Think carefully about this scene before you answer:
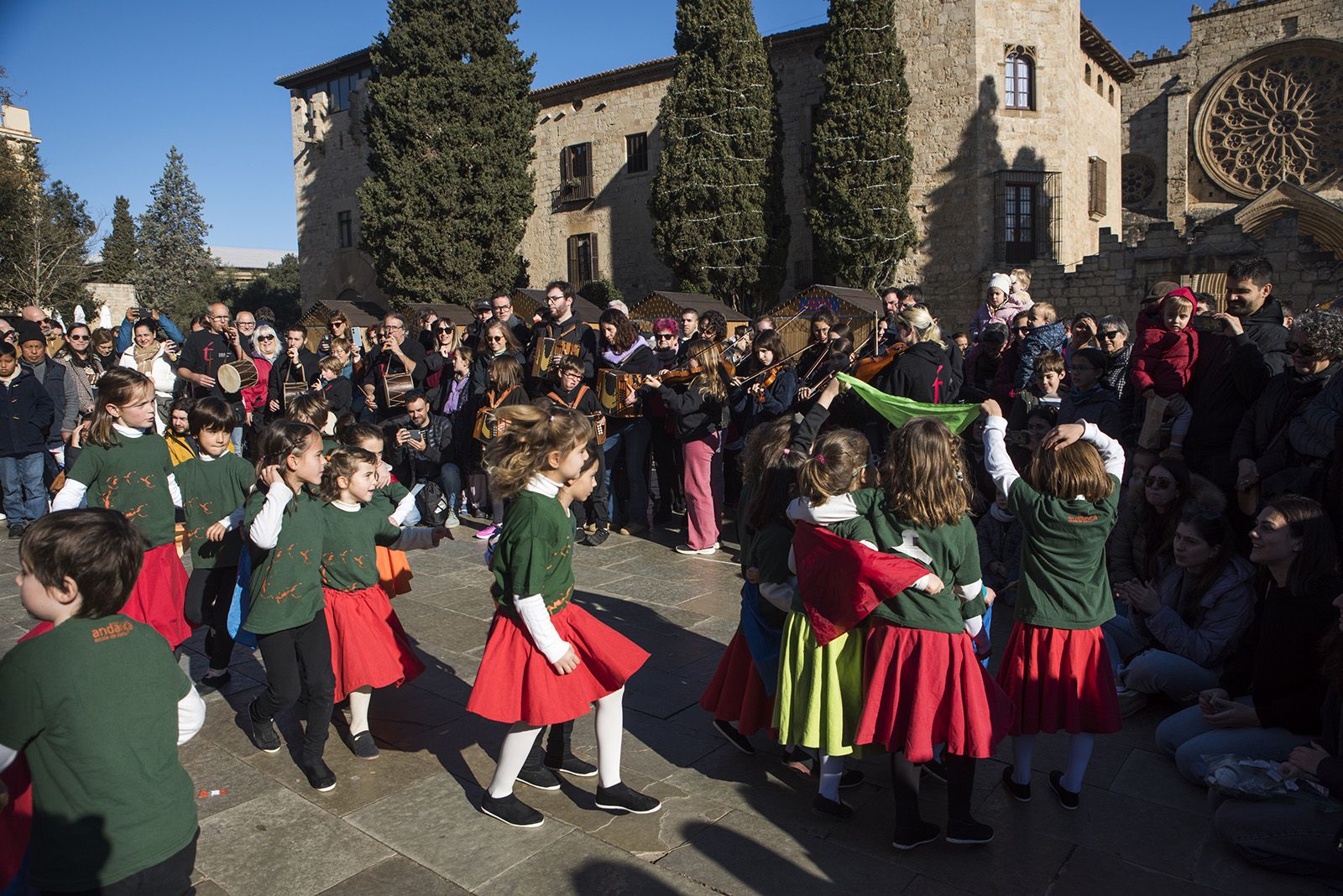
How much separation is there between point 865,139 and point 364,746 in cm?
2161

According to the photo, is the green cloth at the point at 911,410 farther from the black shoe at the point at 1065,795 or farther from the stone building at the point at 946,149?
the stone building at the point at 946,149

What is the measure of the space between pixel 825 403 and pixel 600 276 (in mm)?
26201

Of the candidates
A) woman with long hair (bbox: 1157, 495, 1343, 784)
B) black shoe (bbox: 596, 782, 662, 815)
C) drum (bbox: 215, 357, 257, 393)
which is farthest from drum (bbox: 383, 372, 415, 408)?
woman with long hair (bbox: 1157, 495, 1343, 784)

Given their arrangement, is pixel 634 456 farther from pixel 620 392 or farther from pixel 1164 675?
pixel 1164 675

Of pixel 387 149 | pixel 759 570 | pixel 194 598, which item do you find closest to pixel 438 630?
pixel 194 598

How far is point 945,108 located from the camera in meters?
23.1

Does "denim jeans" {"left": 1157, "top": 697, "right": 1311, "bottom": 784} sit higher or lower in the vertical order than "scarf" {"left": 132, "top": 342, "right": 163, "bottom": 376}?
lower

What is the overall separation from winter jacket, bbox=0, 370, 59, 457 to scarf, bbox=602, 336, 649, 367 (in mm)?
5652

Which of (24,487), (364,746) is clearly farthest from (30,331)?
(364,746)

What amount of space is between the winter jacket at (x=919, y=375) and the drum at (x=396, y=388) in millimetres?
4839

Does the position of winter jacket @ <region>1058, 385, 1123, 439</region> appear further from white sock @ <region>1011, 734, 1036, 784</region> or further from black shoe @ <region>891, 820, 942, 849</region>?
black shoe @ <region>891, 820, 942, 849</region>

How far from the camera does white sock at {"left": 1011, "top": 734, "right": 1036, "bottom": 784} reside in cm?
360

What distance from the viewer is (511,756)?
3436mm

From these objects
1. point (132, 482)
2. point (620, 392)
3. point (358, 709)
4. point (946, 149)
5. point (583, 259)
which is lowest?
point (358, 709)
